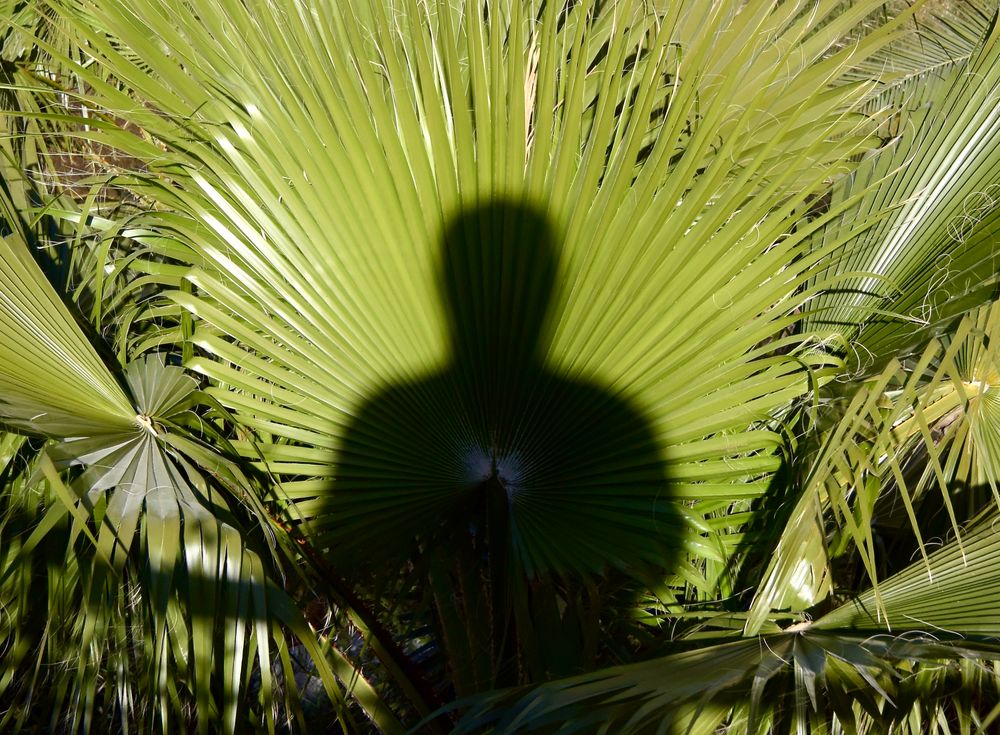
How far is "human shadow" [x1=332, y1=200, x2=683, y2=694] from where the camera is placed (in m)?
1.46

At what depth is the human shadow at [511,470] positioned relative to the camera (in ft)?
4.79

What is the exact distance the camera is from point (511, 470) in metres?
1.58

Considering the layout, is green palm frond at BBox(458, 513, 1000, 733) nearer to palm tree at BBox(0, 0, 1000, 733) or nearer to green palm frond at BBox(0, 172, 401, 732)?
palm tree at BBox(0, 0, 1000, 733)

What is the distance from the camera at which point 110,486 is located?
1.36 m

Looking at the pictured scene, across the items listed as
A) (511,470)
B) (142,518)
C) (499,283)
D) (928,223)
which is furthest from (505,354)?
(928,223)

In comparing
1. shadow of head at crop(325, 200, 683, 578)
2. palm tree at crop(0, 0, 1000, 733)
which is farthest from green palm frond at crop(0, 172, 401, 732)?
shadow of head at crop(325, 200, 683, 578)

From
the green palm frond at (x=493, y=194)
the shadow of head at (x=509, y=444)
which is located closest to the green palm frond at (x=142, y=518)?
the green palm frond at (x=493, y=194)

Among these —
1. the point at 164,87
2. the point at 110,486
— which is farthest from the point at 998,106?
the point at 110,486

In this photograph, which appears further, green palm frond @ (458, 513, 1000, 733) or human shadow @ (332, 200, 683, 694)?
human shadow @ (332, 200, 683, 694)

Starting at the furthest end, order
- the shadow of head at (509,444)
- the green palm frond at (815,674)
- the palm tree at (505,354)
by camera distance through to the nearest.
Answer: the shadow of head at (509,444) → the palm tree at (505,354) → the green palm frond at (815,674)

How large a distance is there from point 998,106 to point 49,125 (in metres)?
2.80

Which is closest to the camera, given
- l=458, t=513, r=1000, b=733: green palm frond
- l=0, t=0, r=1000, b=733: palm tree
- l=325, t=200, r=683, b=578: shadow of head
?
l=458, t=513, r=1000, b=733: green palm frond

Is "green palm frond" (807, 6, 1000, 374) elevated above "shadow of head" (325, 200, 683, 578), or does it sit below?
above

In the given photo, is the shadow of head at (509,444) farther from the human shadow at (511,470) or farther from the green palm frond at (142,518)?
the green palm frond at (142,518)
